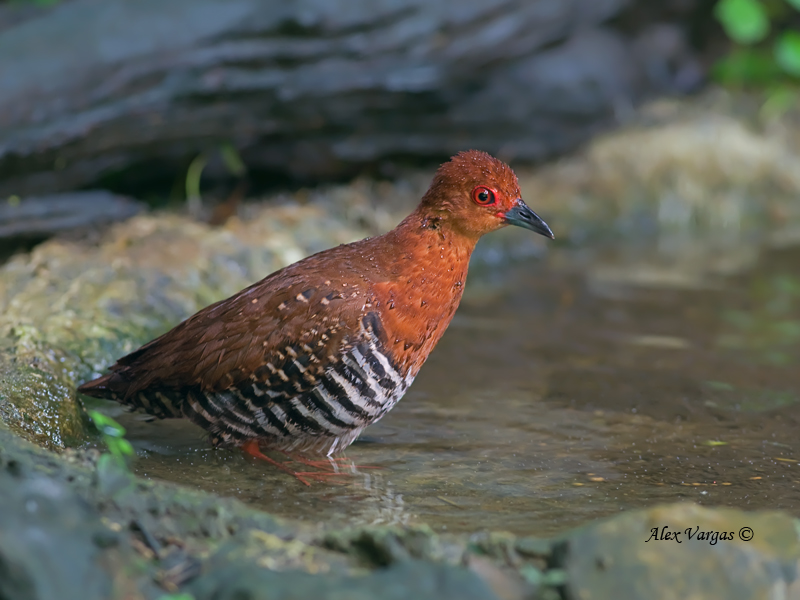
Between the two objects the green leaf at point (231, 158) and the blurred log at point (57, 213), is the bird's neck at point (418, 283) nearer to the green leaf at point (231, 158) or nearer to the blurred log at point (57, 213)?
the blurred log at point (57, 213)

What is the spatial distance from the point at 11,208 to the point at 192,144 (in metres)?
1.27

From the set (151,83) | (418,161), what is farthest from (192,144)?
(418,161)

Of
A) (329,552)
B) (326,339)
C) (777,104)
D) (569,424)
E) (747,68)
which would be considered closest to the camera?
(329,552)

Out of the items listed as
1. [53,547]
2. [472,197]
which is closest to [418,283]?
[472,197]

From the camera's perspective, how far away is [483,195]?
12.7 feet

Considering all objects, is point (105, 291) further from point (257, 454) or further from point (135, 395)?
point (257, 454)

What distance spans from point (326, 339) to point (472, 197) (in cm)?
86

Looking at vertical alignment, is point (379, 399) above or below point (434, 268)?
below

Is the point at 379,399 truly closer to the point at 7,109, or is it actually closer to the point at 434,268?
the point at 434,268

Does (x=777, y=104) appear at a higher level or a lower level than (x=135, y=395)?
higher

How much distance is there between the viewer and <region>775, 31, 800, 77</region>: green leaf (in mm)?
8766

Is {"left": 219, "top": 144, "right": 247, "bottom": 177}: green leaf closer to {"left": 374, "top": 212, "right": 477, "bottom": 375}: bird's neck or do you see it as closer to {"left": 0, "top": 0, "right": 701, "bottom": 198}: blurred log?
{"left": 0, "top": 0, "right": 701, "bottom": 198}: blurred log

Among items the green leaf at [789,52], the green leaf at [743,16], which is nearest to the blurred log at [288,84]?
the green leaf at [743,16]

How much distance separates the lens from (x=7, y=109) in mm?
5312
